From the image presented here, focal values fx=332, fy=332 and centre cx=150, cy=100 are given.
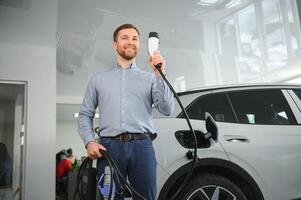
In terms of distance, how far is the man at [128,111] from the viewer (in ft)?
4.77

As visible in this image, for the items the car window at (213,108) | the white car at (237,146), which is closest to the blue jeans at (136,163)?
the white car at (237,146)

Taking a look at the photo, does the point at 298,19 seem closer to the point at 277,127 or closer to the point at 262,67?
the point at 262,67

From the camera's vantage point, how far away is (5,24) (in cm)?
309

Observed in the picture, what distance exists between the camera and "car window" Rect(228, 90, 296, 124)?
102 inches

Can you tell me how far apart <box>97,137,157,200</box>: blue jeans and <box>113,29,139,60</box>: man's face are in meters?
0.43

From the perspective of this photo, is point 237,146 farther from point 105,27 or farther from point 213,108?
point 105,27

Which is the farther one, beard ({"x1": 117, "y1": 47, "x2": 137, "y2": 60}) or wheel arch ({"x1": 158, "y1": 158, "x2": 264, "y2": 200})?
wheel arch ({"x1": 158, "y1": 158, "x2": 264, "y2": 200})

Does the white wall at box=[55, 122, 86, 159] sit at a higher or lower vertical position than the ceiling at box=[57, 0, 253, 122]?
lower

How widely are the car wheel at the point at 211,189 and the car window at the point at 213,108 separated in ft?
1.45

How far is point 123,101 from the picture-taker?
1.53 metres

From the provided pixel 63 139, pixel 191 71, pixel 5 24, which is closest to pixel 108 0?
pixel 5 24

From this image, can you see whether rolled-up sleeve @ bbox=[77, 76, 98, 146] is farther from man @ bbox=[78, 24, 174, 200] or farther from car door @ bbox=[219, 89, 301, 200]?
car door @ bbox=[219, 89, 301, 200]

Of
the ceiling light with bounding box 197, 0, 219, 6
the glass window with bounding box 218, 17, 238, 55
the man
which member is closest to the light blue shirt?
the man

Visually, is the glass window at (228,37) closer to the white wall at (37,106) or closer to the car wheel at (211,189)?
the white wall at (37,106)
